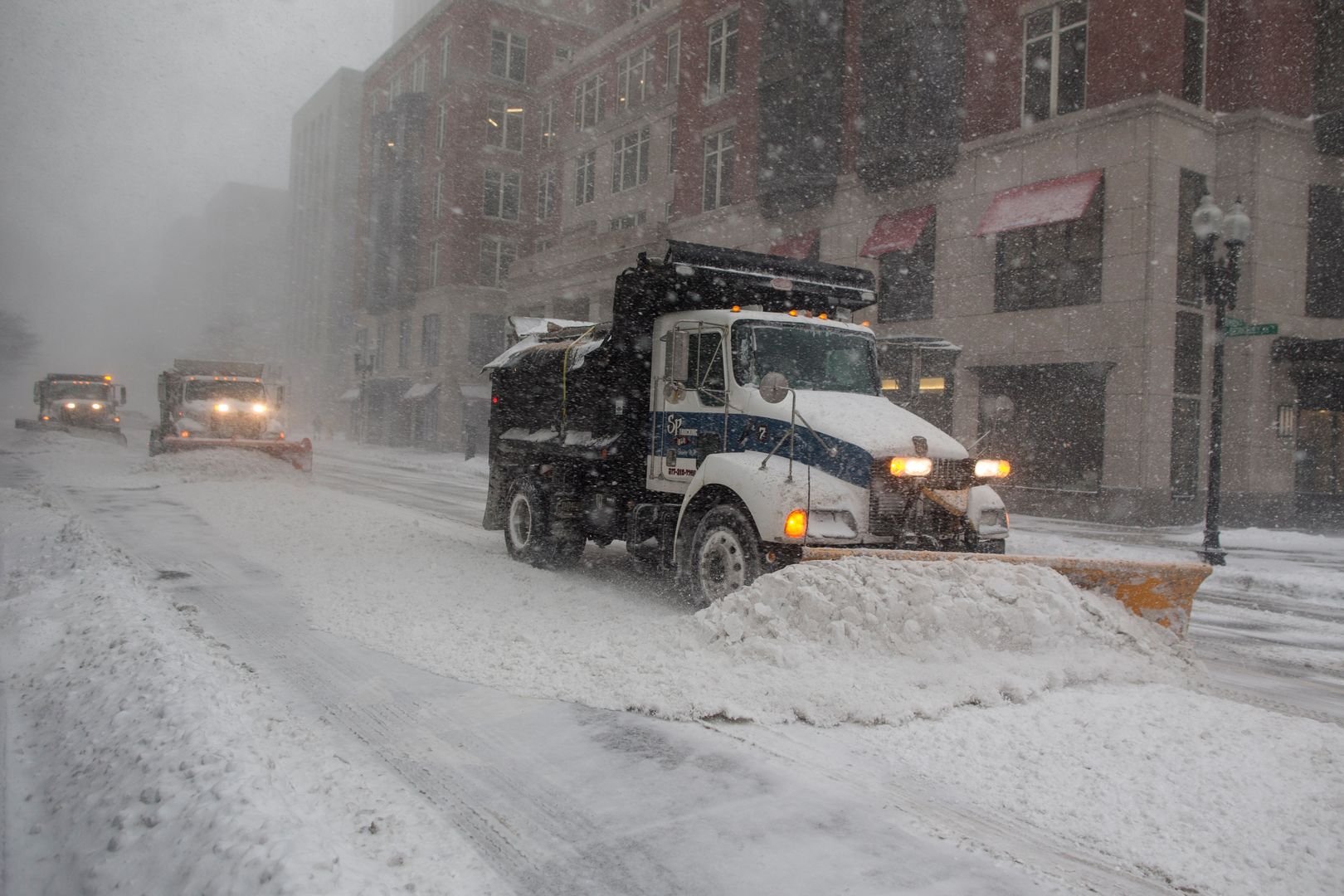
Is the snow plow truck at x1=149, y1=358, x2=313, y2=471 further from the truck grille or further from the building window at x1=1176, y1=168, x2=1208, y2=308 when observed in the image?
the building window at x1=1176, y1=168, x2=1208, y2=308

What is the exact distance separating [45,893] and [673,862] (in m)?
2.20

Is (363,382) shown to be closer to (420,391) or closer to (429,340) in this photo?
(429,340)

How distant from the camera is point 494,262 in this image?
164 ft

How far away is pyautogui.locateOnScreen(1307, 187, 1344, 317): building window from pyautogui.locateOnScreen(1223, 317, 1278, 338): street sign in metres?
8.93

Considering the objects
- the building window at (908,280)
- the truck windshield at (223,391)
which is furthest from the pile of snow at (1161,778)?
the truck windshield at (223,391)

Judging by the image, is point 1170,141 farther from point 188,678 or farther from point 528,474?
point 188,678

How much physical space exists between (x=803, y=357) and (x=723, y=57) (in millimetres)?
26728

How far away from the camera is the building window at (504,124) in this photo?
161 ft

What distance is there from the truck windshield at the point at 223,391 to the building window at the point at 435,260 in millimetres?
28543

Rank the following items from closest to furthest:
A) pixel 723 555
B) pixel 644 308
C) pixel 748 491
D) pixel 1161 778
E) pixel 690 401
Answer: pixel 1161 778 → pixel 748 491 → pixel 723 555 → pixel 690 401 → pixel 644 308

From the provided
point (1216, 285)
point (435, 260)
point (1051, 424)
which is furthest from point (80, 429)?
point (1216, 285)

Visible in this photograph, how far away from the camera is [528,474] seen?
10.7 m

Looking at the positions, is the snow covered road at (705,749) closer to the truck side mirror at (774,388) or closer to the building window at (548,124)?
the truck side mirror at (774,388)

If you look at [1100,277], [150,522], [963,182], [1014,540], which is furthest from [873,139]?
[150,522]
